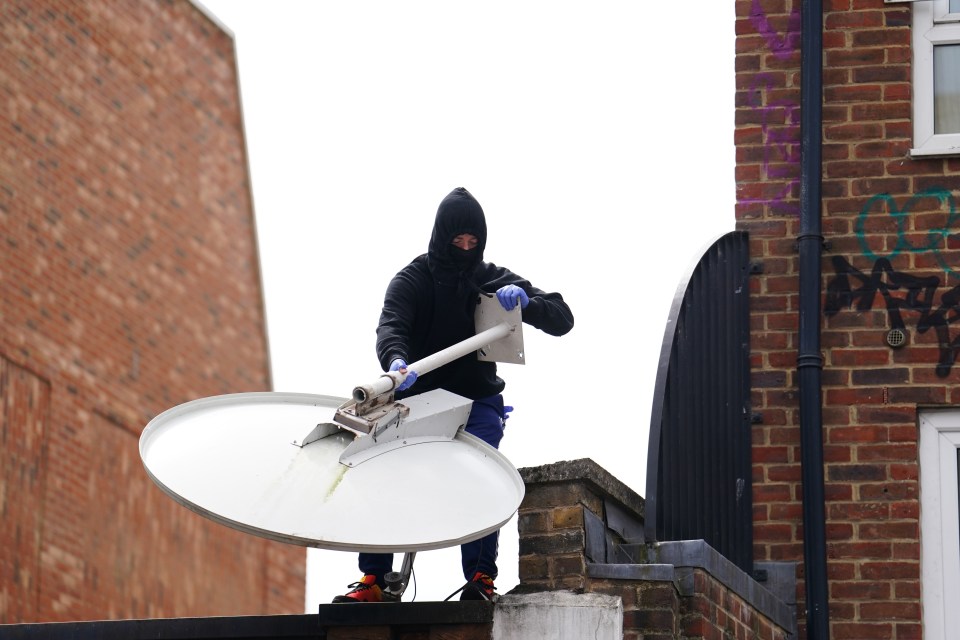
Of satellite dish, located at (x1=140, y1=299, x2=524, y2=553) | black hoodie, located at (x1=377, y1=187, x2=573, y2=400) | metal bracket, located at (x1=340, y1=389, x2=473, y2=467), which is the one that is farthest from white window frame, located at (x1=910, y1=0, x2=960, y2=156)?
metal bracket, located at (x1=340, y1=389, x2=473, y2=467)

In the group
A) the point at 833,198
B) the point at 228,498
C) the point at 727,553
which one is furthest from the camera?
the point at 833,198

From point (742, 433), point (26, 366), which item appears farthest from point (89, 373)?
point (742, 433)

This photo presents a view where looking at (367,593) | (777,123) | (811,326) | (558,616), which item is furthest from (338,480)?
A: (777,123)

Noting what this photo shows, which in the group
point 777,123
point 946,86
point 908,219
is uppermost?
point 946,86

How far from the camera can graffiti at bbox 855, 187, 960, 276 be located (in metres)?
7.50

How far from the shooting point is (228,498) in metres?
5.55

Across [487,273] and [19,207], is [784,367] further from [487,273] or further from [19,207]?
[19,207]

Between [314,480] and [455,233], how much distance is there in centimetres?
116

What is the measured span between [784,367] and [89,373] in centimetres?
812

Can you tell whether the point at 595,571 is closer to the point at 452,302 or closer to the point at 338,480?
the point at 338,480

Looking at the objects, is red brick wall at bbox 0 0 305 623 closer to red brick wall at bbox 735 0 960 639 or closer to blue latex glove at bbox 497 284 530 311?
red brick wall at bbox 735 0 960 639

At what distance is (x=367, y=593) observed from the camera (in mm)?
6141

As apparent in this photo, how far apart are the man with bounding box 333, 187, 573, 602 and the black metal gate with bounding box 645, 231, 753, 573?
57 cm

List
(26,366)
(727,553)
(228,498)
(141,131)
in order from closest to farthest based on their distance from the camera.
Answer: (228,498)
(727,553)
(26,366)
(141,131)
